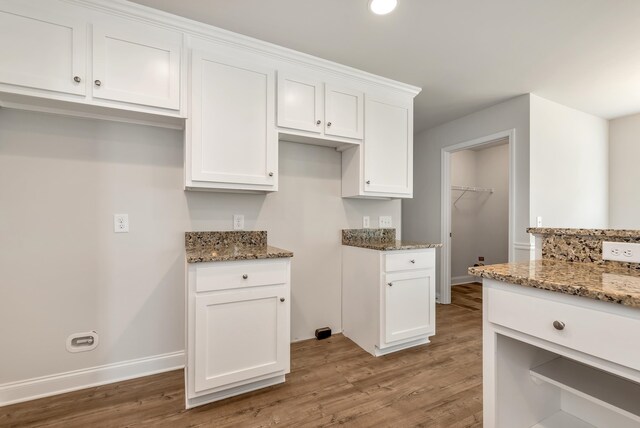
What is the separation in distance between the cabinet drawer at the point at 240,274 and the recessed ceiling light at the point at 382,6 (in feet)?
5.29

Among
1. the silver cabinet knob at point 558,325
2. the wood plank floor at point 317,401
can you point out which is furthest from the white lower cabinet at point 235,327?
the silver cabinet knob at point 558,325

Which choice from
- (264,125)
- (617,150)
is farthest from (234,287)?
(617,150)

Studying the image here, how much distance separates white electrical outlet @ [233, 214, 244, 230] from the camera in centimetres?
235

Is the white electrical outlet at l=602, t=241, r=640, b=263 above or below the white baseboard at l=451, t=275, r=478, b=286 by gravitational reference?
above

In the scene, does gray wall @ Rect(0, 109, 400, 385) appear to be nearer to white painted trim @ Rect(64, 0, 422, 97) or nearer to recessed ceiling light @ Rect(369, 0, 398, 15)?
white painted trim @ Rect(64, 0, 422, 97)

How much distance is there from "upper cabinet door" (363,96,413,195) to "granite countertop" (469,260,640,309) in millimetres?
1451

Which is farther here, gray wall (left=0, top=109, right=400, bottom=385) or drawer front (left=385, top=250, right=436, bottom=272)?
drawer front (left=385, top=250, right=436, bottom=272)

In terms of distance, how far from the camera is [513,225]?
306 cm

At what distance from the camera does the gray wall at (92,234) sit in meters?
1.80

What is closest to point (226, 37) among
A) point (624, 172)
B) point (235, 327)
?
point (235, 327)

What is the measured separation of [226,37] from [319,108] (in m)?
0.79

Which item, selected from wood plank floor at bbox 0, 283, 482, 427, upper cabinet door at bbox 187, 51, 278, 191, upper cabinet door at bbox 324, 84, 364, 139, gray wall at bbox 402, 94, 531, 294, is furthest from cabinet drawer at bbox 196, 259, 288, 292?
gray wall at bbox 402, 94, 531, 294

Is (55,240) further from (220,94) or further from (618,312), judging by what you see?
(618,312)

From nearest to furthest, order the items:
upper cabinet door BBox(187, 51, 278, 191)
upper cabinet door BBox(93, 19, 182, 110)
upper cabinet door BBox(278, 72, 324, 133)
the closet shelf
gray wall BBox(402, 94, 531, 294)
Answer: upper cabinet door BBox(93, 19, 182, 110)
upper cabinet door BBox(187, 51, 278, 191)
upper cabinet door BBox(278, 72, 324, 133)
gray wall BBox(402, 94, 531, 294)
the closet shelf
